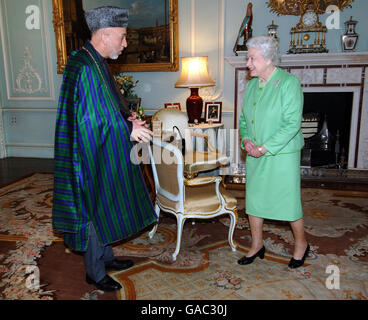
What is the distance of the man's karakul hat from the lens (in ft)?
6.35

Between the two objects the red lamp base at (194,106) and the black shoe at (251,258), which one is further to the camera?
the red lamp base at (194,106)

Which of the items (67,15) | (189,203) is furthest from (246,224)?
(67,15)

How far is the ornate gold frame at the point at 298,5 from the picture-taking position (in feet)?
15.6

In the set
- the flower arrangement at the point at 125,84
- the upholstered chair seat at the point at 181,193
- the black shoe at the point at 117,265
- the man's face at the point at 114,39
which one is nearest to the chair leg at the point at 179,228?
the upholstered chair seat at the point at 181,193

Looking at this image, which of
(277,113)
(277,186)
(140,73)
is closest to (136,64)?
(140,73)

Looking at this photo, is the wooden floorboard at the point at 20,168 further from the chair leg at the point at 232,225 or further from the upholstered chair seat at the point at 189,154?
the chair leg at the point at 232,225

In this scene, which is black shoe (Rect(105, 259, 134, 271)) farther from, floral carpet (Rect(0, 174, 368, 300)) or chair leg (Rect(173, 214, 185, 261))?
chair leg (Rect(173, 214, 185, 261))

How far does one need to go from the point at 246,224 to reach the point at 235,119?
94.2 inches

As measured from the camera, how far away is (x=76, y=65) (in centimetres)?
195

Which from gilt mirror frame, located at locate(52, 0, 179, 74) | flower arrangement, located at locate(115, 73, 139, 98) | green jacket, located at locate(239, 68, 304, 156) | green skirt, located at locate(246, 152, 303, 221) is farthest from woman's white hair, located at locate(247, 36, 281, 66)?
gilt mirror frame, located at locate(52, 0, 179, 74)

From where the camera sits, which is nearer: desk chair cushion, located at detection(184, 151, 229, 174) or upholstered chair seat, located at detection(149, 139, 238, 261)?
upholstered chair seat, located at detection(149, 139, 238, 261)

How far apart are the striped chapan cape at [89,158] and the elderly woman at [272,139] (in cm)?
89

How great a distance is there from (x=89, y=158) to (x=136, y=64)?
3933 millimetres
